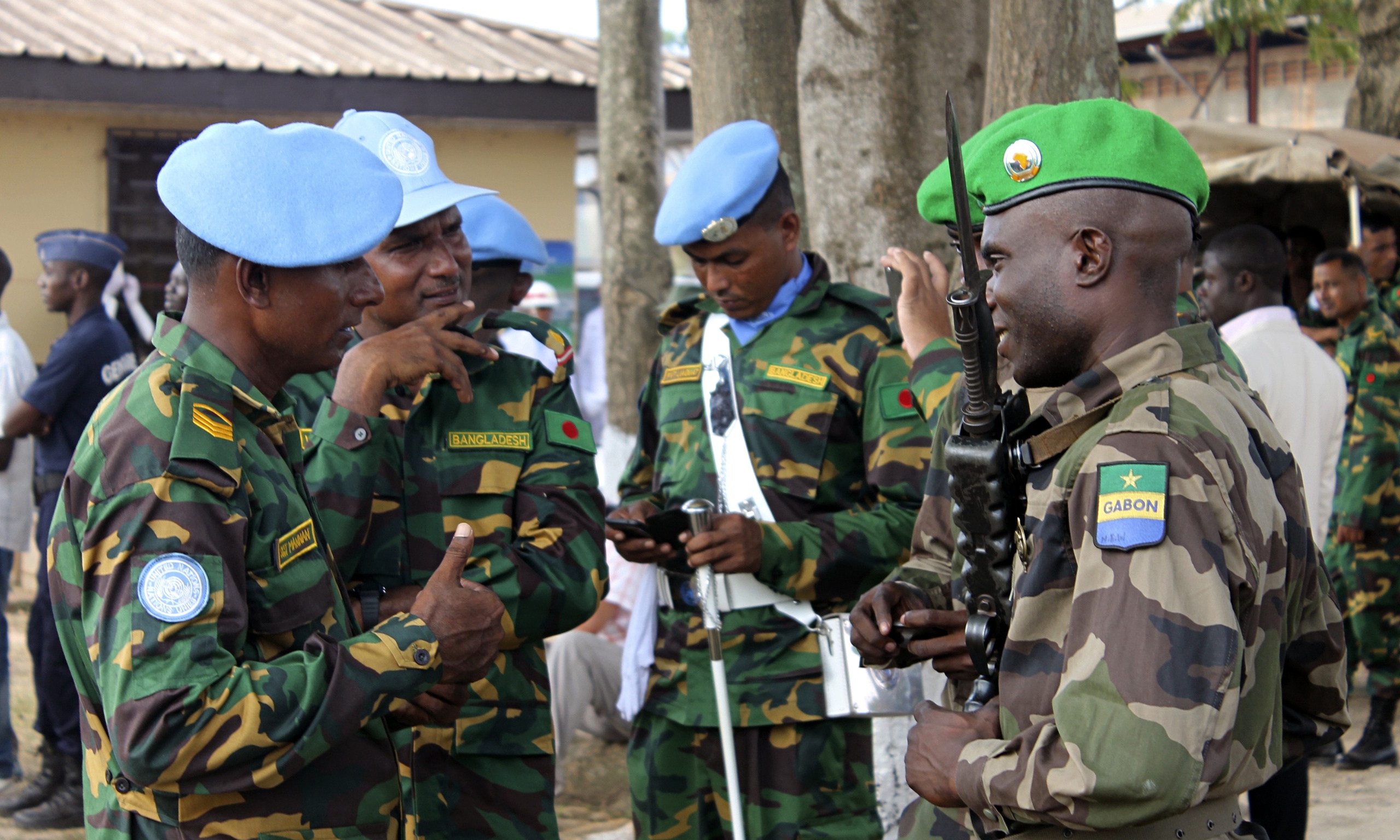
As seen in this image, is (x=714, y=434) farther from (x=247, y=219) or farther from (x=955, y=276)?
(x=247, y=219)

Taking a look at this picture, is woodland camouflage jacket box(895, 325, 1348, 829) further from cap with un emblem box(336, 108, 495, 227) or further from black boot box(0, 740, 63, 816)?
black boot box(0, 740, 63, 816)

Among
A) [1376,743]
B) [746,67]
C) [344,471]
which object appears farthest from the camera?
[1376,743]

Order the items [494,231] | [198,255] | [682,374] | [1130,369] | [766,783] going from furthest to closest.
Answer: [494,231]
[682,374]
[766,783]
[198,255]
[1130,369]

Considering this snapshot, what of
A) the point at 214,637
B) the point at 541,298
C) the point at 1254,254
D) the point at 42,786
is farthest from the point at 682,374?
the point at 541,298

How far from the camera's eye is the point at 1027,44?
3770 mm

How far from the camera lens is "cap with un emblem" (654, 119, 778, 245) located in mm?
3266

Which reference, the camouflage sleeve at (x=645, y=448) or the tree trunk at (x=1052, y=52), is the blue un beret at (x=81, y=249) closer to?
the camouflage sleeve at (x=645, y=448)

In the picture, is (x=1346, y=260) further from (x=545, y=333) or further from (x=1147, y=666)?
(x=1147, y=666)

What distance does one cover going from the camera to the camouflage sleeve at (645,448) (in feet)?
12.1

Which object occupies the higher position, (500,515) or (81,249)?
(81,249)

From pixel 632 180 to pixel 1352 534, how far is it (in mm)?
4335

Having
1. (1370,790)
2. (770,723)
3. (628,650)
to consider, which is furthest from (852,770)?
(1370,790)

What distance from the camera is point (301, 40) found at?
10.6 m

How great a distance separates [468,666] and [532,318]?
3.75 ft
